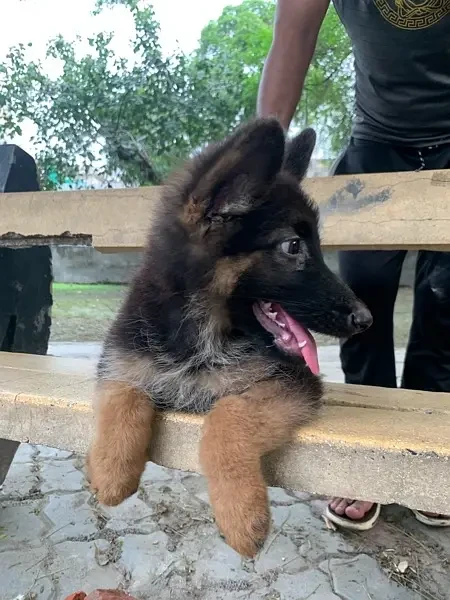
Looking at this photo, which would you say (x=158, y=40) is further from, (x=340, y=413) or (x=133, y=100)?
(x=340, y=413)

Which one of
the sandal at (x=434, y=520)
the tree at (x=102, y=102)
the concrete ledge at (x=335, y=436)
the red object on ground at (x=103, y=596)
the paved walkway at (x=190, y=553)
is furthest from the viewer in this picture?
the tree at (x=102, y=102)

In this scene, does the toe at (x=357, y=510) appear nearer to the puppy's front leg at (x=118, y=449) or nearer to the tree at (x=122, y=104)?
the puppy's front leg at (x=118, y=449)

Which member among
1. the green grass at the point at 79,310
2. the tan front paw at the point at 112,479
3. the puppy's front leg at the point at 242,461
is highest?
the puppy's front leg at the point at 242,461

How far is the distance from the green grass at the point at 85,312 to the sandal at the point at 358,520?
9.44 feet

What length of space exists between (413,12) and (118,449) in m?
A: 2.04

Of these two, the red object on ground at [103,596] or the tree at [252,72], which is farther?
the tree at [252,72]

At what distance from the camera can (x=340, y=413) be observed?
5.49 feet

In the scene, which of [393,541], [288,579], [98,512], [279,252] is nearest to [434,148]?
[279,252]

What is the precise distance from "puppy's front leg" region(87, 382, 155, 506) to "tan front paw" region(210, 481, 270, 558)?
0.28 meters

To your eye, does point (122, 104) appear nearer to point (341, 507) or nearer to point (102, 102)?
point (102, 102)

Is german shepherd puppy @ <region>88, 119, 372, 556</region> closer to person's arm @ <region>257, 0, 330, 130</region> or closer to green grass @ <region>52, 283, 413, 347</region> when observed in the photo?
person's arm @ <region>257, 0, 330, 130</region>

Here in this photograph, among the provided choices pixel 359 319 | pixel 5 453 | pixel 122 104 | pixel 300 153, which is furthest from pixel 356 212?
pixel 122 104

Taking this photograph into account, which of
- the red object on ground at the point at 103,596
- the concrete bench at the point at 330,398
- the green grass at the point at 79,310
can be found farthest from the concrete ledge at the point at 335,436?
the green grass at the point at 79,310

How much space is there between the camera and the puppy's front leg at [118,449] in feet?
5.11
